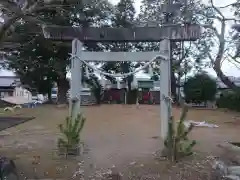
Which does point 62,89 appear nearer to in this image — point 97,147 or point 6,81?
point 6,81

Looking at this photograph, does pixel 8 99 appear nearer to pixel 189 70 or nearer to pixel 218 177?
pixel 189 70

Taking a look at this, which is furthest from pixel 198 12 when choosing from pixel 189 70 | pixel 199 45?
pixel 189 70

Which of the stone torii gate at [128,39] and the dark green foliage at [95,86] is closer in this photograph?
the stone torii gate at [128,39]

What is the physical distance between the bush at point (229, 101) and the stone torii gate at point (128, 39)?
13716 mm

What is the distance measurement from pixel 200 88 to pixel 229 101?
8.83 ft

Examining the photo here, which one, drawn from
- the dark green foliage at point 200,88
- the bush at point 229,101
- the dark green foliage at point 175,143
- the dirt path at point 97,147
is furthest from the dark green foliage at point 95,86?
the dark green foliage at point 175,143

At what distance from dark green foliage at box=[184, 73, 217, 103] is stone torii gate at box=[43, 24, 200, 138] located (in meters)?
16.3

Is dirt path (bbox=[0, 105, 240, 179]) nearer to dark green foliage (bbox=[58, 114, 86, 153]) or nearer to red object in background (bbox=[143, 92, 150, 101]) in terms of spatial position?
dark green foliage (bbox=[58, 114, 86, 153])

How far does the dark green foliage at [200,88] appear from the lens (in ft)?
72.9

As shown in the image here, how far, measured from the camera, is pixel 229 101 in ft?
65.2

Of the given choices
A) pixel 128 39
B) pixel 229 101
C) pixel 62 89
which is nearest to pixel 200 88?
pixel 229 101

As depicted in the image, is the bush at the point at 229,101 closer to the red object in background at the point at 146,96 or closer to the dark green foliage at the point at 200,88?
the dark green foliage at the point at 200,88

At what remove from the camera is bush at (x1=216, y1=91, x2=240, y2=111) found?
61.7ft

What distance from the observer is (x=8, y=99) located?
2233cm
